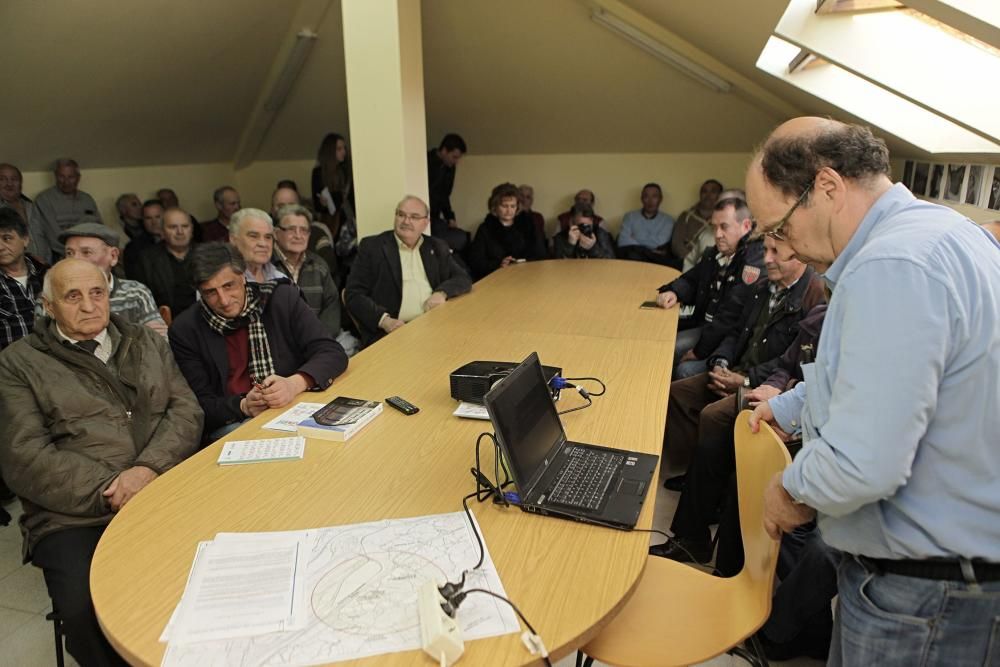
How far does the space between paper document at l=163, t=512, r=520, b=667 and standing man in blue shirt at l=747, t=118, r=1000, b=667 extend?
1.83 ft

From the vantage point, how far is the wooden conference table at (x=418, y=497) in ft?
3.43

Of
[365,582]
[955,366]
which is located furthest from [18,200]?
[955,366]

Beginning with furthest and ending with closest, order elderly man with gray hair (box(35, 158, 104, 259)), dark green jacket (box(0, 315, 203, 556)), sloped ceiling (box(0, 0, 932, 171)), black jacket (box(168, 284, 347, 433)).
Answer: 1. elderly man with gray hair (box(35, 158, 104, 259))
2. sloped ceiling (box(0, 0, 932, 171))
3. black jacket (box(168, 284, 347, 433))
4. dark green jacket (box(0, 315, 203, 556))

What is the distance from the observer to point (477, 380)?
1.85m

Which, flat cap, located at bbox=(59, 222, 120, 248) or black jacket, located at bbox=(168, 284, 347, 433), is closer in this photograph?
black jacket, located at bbox=(168, 284, 347, 433)

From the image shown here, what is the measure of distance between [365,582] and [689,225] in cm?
538

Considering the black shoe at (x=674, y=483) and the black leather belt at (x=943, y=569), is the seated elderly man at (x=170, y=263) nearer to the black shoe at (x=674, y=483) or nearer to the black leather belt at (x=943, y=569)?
the black shoe at (x=674, y=483)

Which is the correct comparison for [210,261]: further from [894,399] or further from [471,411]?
[894,399]

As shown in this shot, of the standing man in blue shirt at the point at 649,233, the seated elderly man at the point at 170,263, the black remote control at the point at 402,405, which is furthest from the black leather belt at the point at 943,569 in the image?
the standing man in blue shirt at the point at 649,233

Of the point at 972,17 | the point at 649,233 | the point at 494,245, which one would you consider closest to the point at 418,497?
the point at 972,17

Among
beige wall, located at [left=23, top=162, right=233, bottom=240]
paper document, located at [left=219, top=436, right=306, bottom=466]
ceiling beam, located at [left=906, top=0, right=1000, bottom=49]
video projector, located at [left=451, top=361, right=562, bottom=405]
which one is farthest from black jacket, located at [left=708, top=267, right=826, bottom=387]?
beige wall, located at [left=23, top=162, right=233, bottom=240]

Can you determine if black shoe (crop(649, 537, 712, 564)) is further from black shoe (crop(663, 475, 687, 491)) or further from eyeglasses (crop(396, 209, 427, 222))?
eyeglasses (crop(396, 209, 427, 222))

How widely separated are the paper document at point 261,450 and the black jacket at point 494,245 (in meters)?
3.24

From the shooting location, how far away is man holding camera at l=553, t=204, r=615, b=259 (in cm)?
482
